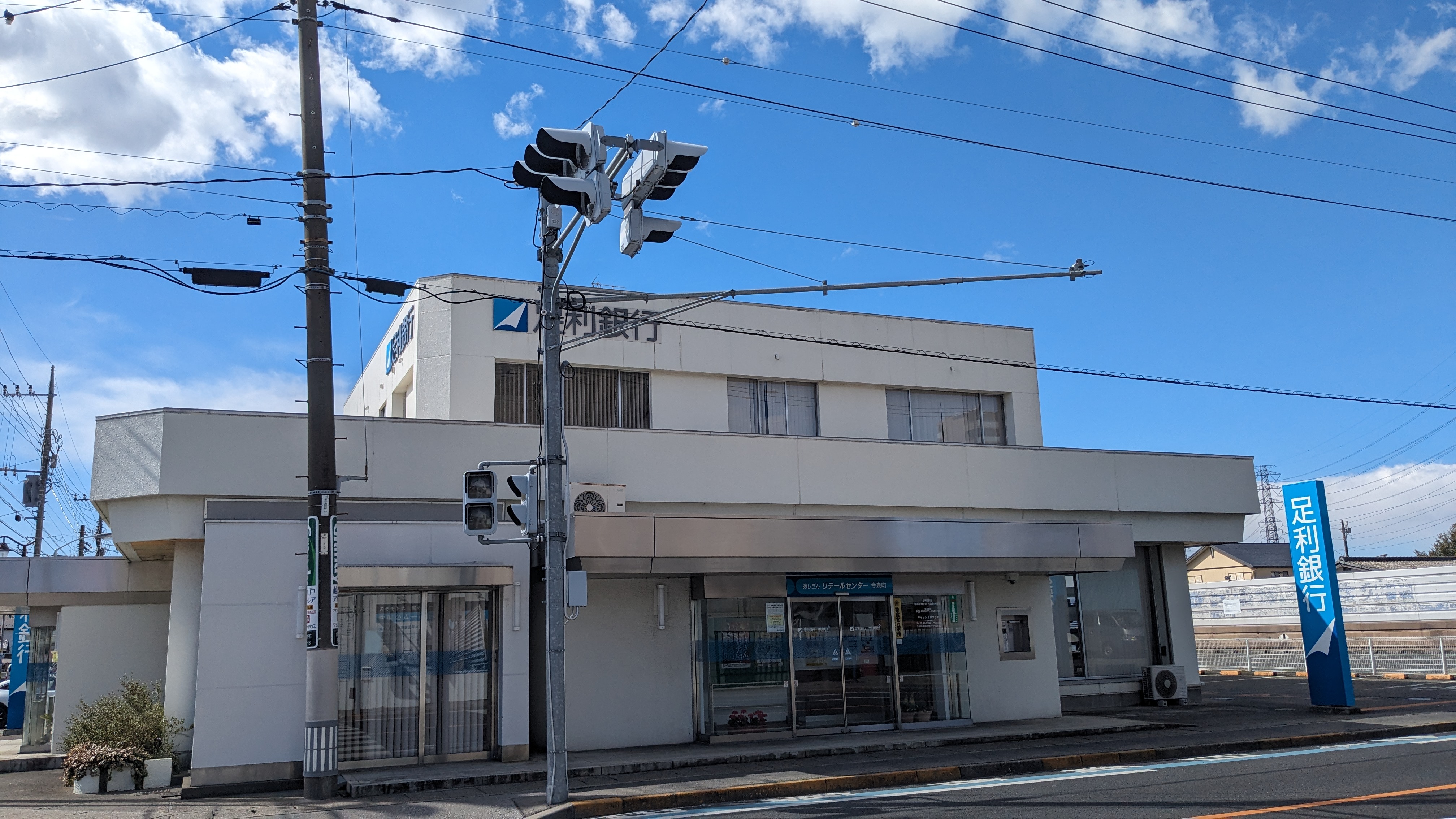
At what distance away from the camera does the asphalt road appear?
10.9 m

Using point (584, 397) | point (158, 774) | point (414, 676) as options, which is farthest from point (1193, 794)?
point (158, 774)

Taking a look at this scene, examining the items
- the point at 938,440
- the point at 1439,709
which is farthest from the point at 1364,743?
the point at 938,440

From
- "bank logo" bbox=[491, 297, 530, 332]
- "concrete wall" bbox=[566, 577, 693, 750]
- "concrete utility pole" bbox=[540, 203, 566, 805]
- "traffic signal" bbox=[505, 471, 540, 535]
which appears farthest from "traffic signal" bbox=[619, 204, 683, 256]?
"bank logo" bbox=[491, 297, 530, 332]

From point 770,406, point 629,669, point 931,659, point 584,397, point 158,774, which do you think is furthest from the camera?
point 770,406

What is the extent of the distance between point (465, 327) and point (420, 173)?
5.36 metres

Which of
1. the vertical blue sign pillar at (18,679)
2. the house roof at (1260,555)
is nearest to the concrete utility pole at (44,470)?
the vertical blue sign pillar at (18,679)

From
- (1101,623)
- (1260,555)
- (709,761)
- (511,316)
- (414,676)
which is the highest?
(511,316)

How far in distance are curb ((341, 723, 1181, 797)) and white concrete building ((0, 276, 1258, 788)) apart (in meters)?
1.33

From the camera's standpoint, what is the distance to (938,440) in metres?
23.3

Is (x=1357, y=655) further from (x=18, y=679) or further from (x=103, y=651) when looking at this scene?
(x=18, y=679)

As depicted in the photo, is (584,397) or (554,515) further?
(584,397)

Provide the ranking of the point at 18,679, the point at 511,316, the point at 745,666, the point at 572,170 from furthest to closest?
1. the point at 18,679
2. the point at 511,316
3. the point at 745,666
4. the point at 572,170

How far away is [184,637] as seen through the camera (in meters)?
16.2

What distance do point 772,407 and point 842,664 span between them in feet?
19.1
